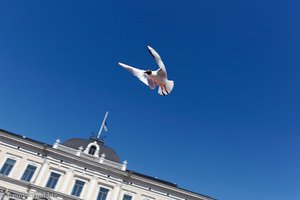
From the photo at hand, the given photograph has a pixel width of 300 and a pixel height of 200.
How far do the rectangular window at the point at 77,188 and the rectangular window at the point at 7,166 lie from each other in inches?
272

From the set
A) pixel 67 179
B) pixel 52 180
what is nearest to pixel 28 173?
pixel 52 180

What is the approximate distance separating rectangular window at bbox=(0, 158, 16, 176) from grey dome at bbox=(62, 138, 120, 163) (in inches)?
→ 229

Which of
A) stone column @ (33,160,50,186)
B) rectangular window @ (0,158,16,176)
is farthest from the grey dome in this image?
rectangular window @ (0,158,16,176)

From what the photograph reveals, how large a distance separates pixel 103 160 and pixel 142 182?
200 inches

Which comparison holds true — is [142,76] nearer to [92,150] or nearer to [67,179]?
[67,179]

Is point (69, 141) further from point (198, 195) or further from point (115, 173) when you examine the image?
point (198, 195)

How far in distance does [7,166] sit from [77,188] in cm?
761

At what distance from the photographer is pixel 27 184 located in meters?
29.4

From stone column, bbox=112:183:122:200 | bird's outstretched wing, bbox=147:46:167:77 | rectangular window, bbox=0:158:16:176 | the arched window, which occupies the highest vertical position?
the arched window

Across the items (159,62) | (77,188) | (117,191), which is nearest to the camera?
(159,62)

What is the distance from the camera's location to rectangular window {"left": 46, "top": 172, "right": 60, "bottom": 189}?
30312mm

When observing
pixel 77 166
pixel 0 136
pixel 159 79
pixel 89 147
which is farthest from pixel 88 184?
pixel 159 79

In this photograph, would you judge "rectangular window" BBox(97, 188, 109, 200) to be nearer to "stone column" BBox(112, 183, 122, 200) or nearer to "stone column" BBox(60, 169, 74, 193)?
"stone column" BBox(112, 183, 122, 200)

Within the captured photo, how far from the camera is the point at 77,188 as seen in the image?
31031mm
